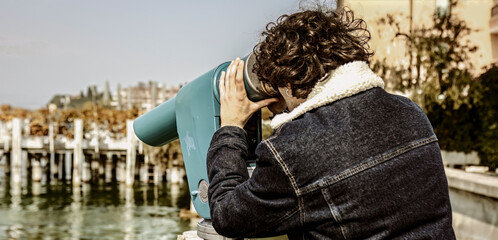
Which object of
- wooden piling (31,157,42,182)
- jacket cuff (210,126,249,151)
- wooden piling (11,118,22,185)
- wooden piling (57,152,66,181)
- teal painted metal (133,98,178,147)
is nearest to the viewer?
jacket cuff (210,126,249,151)

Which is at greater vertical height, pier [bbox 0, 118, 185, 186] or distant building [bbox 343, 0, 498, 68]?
distant building [bbox 343, 0, 498, 68]

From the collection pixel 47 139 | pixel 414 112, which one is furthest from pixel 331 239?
pixel 47 139

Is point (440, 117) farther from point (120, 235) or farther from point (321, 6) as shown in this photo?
point (321, 6)

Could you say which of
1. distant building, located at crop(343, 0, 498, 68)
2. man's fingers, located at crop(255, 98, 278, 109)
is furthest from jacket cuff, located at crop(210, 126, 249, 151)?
distant building, located at crop(343, 0, 498, 68)

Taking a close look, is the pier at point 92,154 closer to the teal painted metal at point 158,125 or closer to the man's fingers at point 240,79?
the teal painted metal at point 158,125

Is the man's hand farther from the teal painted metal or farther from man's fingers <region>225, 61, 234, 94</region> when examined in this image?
the teal painted metal

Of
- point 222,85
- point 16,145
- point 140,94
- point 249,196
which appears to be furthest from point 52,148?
point 249,196

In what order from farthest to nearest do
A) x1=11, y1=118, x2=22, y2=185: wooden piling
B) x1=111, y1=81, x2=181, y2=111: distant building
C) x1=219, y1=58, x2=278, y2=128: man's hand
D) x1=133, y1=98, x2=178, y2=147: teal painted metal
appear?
1. x1=111, y1=81, x2=181, y2=111: distant building
2. x1=11, y1=118, x2=22, y2=185: wooden piling
3. x1=133, y1=98, x2=178, y2=147: teal painted metal
4. x1=219, y1=58, x2=278, y2=128: man's hand

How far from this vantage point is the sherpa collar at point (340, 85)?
125 centimetres

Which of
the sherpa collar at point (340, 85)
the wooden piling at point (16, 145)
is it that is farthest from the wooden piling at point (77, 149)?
the sherpa collar at point (340, 85)

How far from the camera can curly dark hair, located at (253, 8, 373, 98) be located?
131 cm

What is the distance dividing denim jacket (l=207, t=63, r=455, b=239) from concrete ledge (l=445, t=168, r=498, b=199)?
123 inches

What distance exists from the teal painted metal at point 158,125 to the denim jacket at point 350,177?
78 cm

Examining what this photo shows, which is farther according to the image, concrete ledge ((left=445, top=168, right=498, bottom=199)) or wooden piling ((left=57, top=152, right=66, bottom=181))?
wooden piling ((left=57, top=152, right=66, bottom=181))
